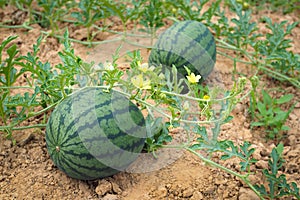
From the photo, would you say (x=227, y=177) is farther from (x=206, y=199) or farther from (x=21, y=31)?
(x=21, y=31)

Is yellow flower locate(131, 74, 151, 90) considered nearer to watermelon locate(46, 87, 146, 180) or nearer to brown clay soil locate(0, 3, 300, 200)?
watermelon locate(46, 87, 146, 180)

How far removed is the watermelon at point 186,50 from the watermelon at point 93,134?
83cm

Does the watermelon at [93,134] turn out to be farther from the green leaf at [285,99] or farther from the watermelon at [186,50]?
the green leaf at [285,99]

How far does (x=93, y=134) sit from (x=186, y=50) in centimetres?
119

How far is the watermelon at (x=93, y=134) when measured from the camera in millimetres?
2479

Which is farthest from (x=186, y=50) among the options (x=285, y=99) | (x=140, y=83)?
(x=140, y=83)

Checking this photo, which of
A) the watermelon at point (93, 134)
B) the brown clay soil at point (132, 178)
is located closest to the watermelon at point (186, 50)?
the brown clay soil at point (132, 178)

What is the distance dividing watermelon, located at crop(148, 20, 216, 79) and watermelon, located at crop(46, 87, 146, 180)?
83 centimetres

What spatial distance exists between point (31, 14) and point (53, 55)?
59 cm

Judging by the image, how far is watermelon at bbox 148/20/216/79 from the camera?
3.33 metres

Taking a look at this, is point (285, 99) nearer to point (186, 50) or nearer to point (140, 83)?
point (186, 50)

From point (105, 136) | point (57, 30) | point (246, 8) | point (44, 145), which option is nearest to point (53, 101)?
point (44, 145)

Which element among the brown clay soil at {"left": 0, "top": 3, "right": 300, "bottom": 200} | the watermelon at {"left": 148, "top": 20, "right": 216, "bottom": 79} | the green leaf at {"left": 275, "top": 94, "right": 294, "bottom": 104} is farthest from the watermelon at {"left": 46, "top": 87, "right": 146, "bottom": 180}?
the green leaf at {"left": 275, "top": 94, "right": 294, "bottom": 104}

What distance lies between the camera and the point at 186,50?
10.9ft
